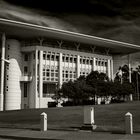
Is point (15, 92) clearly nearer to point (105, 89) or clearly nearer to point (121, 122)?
point (105, 89)

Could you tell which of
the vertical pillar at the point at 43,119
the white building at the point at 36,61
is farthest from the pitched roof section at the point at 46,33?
the vertical pillar at the point at 43,119

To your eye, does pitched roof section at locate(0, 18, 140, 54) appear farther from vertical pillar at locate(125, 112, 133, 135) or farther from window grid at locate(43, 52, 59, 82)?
vertical pillar at locate(125, 112, 133, 135)

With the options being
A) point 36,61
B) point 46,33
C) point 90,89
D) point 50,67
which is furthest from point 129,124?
point 50,67

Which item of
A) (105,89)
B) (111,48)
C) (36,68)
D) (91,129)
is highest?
(111,48)

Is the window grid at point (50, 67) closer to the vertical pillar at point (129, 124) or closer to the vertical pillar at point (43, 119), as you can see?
the vertical pillar at point (43, 119)

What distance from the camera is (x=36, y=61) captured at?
68.4 m

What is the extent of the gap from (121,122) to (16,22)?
45.3 m

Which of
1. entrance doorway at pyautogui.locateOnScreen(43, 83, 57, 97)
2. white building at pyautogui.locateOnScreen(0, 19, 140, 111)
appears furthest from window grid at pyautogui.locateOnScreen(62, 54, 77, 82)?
entrance doorway at pyautogui.locateOnScreen(43, 83, 57, 97)

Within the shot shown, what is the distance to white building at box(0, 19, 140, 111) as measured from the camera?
6650 centimetres

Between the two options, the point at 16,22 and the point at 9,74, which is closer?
the point at 16,22

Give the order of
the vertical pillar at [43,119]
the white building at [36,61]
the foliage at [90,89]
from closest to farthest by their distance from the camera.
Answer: the vertical pillar at [43,119]
the foliage at [90,89]
the white building at [36,61]

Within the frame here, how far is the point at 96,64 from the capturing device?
79.7 meters

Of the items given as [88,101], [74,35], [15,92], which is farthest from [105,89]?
[15,92]

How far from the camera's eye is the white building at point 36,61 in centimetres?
6650
